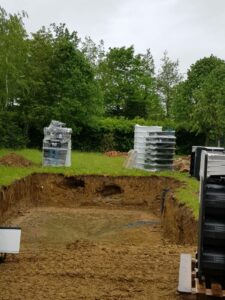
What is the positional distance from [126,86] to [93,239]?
1575 inches

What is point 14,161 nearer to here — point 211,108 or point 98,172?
point 98,172

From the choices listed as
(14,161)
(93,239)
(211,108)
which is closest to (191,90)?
(211,108)

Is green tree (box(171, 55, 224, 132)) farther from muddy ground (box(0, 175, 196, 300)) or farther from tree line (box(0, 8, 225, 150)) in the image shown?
muddy ground (box(0, 175, 196, 300))

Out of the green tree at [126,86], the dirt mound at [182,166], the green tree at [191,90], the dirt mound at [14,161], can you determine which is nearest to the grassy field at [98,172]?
the dirt mound at [14,161]

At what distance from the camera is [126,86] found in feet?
179

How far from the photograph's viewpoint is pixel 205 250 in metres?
6.11

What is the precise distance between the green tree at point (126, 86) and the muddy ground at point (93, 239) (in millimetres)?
32279

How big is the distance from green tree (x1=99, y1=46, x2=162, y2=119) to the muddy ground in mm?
32279

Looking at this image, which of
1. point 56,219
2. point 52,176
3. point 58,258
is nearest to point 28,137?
point 52,176

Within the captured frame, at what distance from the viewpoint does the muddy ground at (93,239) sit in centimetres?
723

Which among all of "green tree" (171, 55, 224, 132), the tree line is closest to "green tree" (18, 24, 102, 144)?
the tree line

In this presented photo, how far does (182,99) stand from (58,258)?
31873 millimetres

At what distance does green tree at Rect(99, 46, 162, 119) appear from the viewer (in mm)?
54500

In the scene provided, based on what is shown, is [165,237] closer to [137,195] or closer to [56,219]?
[56,219]
